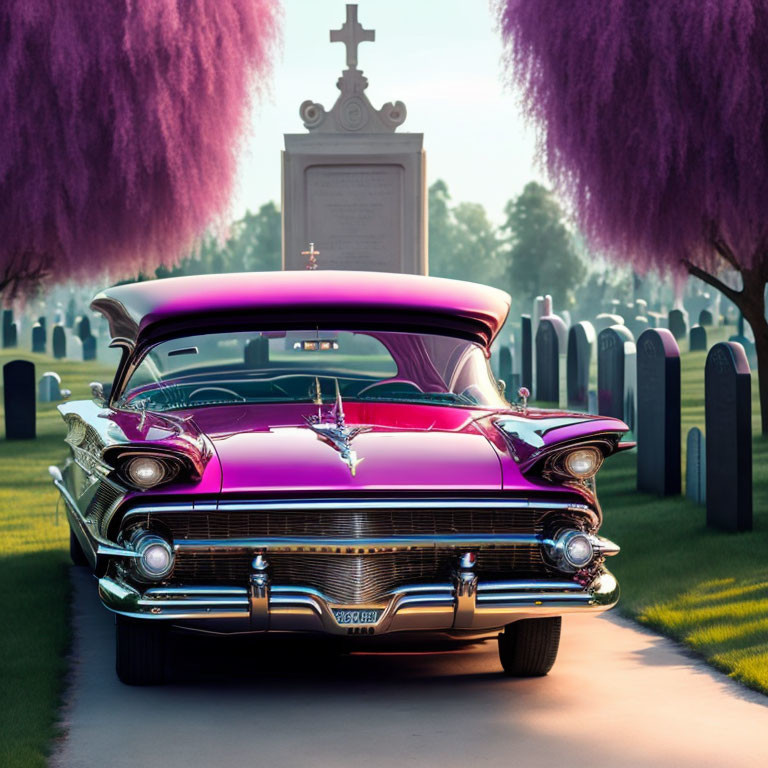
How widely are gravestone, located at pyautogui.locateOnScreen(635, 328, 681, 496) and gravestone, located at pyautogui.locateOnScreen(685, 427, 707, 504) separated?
0.31 metres

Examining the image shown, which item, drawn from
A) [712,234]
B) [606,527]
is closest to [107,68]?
[712,234]

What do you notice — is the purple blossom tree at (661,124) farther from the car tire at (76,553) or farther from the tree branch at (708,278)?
the car tire at (76,553)

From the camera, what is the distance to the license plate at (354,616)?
4.98m

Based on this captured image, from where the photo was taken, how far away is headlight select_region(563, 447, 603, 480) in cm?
521

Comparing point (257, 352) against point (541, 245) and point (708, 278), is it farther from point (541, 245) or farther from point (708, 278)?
point (541, 245)

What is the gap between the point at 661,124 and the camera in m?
15.2

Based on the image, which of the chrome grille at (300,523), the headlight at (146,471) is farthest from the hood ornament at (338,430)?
the headlight at (146,471)

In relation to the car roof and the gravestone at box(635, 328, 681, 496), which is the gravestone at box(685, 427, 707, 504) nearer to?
the gravestone at box(635, 328, 681, 496)

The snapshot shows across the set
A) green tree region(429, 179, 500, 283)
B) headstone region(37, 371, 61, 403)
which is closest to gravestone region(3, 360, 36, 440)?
headstone region(37, 371, 61, 403)

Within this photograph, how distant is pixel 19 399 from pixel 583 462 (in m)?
12.4

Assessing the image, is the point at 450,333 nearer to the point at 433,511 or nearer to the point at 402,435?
the point at 402,435

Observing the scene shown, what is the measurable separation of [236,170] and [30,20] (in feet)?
12.9

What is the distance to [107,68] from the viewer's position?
18250mm

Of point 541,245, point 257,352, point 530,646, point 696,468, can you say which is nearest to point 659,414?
point 696,468
